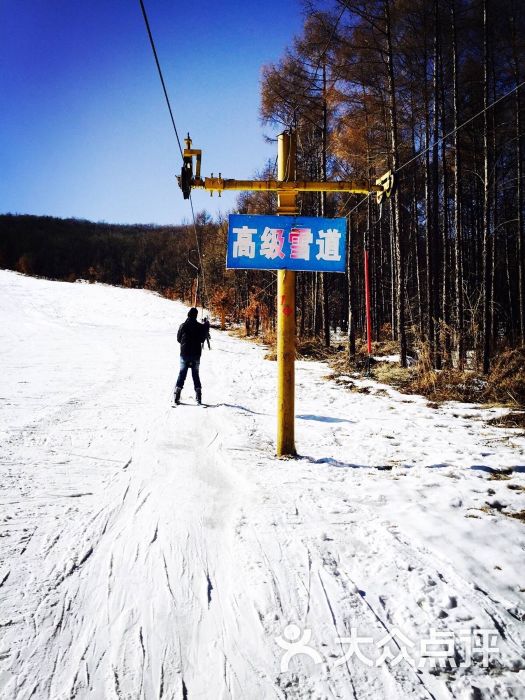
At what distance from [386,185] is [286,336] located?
2523mm

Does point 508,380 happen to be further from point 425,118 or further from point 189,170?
point 425,118

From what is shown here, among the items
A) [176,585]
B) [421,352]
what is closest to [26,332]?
[421,352]

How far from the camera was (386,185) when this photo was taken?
16.0ft

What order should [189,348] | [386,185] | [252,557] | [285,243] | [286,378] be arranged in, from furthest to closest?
[189,348] → [386,185] → [286,378] → [285,243] → [252,557]

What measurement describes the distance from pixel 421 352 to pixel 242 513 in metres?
8.22

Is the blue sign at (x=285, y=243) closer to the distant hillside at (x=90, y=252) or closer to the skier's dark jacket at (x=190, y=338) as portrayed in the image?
the skier's dark jacket at (x=190, y=338)

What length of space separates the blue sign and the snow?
2551mm

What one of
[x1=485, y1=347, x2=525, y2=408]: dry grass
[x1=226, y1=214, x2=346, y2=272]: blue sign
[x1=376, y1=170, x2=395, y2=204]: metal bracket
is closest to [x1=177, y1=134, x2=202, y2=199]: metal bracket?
[x1=226, y1=214, x2=346, y2=272]: blue sign

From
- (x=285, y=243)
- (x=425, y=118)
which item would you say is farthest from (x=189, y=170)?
(x=425, y=118)

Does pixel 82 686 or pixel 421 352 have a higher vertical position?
pixel 421 352

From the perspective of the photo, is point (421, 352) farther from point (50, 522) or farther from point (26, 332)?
point (26, 332)

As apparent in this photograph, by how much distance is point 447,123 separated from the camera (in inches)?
518

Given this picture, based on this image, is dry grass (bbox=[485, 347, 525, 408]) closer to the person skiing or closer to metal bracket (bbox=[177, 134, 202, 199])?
the person skiing

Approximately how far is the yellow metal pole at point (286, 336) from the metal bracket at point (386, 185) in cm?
131
